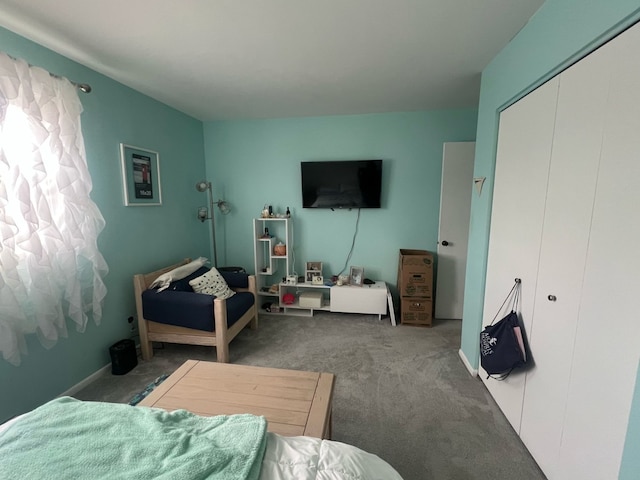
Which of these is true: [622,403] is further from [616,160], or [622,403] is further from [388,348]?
[388,348]

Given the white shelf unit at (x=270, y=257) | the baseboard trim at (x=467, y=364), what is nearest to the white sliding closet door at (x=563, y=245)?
the baseboard trim at (x=467, y=364)

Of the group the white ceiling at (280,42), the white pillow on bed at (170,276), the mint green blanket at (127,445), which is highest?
the white ceiling at (280,42)

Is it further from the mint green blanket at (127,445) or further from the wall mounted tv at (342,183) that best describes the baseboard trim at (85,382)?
the wall mounted tv at (342,183)

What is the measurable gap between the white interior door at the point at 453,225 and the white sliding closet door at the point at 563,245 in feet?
5.74

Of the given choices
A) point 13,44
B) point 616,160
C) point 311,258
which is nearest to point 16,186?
point 13,44

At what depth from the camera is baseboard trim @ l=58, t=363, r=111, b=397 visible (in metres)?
2.00

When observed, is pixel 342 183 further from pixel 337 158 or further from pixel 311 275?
pixel 311 275

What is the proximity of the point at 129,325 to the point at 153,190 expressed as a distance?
1.32 metres

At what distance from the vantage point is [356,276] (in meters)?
3.43

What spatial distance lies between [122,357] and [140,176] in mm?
1616

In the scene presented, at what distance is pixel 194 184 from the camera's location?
11.3 feet

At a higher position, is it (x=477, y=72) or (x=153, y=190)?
(x=477, y=72)

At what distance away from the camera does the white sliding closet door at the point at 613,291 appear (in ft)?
3.12

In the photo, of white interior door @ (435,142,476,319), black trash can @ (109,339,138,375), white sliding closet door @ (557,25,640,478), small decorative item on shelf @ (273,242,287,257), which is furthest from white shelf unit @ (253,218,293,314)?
white sliding closet door @ (557,25,640,478)
